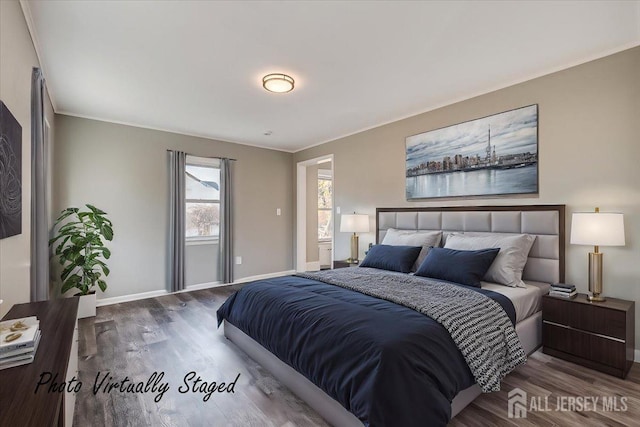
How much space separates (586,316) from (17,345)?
349 centimetres

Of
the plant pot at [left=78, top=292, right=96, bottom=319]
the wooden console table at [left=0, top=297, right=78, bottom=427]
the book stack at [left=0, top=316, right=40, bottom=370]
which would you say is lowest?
the plant pot at [left=78, top=292, right=96, bottom=319]

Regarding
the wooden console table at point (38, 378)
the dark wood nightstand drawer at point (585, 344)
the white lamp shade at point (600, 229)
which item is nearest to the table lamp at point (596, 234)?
the white lamp shade at point (600, 229)

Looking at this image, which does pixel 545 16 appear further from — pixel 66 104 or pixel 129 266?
pixel 129 266

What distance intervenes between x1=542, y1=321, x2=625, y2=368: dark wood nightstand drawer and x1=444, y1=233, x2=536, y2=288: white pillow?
16.6 inches

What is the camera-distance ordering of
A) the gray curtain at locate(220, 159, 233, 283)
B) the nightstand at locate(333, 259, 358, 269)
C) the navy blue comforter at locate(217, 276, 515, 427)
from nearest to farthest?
the navy blue comforter at locate(217, 276, 515, 427) < the nightstand at locate(333, 259, 358, 269) < the gray curtain at locate(220, 159, 233, 283)

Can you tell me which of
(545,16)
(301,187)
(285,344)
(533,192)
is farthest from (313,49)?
(301,187)

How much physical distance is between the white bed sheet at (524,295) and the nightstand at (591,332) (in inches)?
3.6

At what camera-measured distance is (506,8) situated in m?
2.06

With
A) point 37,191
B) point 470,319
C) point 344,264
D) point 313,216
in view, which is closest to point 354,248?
point 344,264

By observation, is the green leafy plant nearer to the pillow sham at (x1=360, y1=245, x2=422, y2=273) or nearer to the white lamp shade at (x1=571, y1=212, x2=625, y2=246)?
the pillow sham at (x1=360, y1=245, x2=422, y2=273)

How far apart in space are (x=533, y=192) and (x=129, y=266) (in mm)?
5108


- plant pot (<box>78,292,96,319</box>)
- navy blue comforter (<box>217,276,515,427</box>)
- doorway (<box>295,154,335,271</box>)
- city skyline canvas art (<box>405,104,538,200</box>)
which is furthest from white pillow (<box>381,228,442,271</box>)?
plant pot (<box>78,292,96,319</box>)

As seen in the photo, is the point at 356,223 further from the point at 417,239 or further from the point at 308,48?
the point at 308,48

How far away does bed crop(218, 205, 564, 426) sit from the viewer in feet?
5.06
